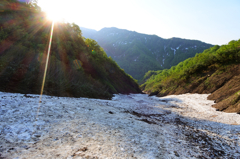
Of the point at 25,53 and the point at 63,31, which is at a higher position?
the point at 63,31

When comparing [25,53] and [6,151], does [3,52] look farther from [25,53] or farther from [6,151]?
[6,151]

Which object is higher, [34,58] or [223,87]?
[34,58]

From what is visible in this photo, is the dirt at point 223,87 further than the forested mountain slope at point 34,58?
Yes

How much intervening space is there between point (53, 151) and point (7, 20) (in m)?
25.4

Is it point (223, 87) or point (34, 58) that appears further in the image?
point (223, 87)

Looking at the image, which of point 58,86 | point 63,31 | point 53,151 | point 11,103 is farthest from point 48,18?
point 53,151

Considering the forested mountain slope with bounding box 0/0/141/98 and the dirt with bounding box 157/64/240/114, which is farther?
the dirt with bounding box 157/64/240/114

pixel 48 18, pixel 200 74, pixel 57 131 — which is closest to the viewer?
pixel 57 131

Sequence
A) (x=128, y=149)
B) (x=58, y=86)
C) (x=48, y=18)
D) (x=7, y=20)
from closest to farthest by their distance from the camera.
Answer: (x=128, y=149) < (x=58, y=86) < (x=7, y=20) < (x=48, y=18)

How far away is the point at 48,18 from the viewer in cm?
2739

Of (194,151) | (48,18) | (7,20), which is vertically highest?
(48,18)

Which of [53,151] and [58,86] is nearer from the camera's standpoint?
[53,151]

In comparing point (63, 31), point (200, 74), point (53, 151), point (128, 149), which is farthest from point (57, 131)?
point (200, 74)

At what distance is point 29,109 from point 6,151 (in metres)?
3.68
